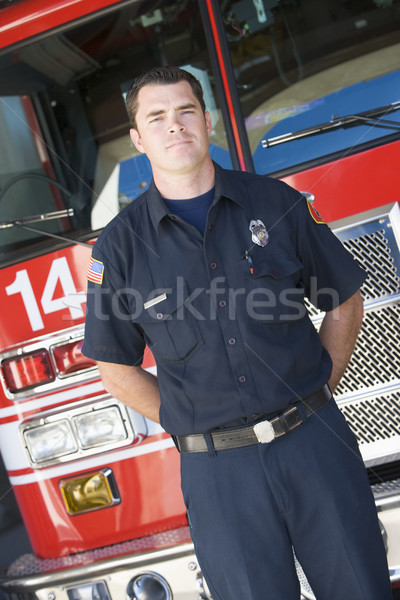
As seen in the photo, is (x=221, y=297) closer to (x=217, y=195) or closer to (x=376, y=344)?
(x=217, y=195)

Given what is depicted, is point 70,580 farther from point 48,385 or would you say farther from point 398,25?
point 398,25

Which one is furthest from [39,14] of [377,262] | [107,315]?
[377,262]

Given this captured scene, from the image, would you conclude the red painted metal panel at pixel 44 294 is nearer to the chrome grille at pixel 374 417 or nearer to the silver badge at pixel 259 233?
the silver badge at pixel 259 233

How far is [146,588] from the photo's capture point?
2674 mm

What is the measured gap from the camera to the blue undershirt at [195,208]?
200 cm

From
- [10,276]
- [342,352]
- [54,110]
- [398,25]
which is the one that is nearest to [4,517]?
[10,276]

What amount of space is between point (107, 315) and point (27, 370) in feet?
2.71

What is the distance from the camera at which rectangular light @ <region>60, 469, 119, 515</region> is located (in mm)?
2744

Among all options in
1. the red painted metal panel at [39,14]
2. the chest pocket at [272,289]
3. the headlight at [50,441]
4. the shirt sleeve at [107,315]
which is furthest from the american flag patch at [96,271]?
the red painted metal panel at [39,14]

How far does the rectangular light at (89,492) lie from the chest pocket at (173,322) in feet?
3.25

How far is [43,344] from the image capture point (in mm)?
2680

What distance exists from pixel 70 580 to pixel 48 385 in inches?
31.1

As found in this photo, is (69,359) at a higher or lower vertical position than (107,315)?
lower

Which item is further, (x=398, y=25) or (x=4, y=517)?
(x=4, y=517)
